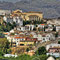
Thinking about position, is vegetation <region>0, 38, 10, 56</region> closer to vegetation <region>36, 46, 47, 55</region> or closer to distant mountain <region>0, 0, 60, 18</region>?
vegetation <region>36, 46, 47, 55</region>

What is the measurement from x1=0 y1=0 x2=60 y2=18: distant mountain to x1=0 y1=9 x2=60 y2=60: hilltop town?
13.1 metres

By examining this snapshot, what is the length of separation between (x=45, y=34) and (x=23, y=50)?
154 inches

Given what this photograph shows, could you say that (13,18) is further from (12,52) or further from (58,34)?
(12,52)

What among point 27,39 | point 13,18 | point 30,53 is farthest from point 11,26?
point 30,53

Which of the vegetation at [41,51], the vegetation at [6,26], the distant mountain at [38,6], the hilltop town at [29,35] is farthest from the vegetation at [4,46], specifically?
the distant mountain at [38,6]

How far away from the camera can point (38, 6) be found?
74.9m

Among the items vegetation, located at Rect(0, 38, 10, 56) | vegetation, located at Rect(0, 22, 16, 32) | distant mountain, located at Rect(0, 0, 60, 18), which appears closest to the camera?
vegetation, located at Rect(0, 38, 10, 56)

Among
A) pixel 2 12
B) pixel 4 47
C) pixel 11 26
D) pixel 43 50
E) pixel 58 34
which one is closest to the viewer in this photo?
pixel 43 50

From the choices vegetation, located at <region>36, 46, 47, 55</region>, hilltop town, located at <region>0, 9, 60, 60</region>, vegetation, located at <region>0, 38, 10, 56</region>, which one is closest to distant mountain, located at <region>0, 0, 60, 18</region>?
hilltop town, located at <region>0, 9, 60, 60</region>

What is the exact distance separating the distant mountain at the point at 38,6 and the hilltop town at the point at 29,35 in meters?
13.1

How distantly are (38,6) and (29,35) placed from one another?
96.4 ft

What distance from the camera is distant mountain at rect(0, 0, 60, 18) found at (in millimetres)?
68750

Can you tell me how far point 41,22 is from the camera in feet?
170

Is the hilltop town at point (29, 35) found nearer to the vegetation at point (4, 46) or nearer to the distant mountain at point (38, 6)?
the vegetation at point (4, 46)
